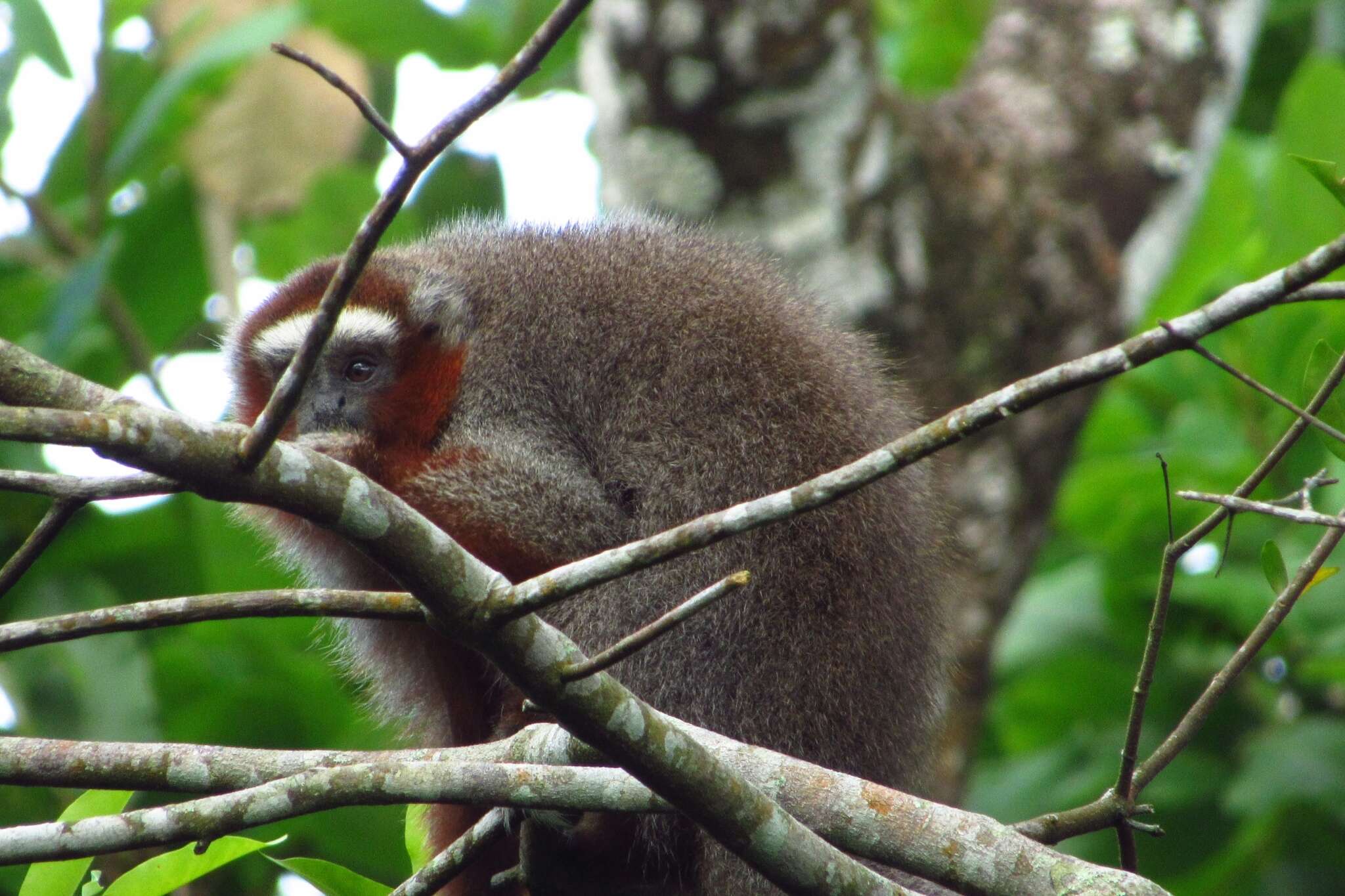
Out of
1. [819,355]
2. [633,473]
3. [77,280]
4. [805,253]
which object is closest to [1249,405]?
[805,253]

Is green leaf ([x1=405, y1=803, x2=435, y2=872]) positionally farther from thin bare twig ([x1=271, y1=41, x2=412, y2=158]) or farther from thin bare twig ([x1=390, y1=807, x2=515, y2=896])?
thin bare twig ([x1=271, y1=41, x2=412, y2=158])

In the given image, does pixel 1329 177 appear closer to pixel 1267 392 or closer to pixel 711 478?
pixel 1267 392

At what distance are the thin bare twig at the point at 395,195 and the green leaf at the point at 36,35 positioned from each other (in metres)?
4.00

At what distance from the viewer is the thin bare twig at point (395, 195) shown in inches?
56.1

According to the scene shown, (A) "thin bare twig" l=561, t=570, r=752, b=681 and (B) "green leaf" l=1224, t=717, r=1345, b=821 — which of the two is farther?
(B) "green leaf" l=1224, t=717, r=1345, b=821

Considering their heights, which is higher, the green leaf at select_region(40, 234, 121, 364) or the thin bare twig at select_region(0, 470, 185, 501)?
the green leaf at select_region(40, 234, 121, 364)

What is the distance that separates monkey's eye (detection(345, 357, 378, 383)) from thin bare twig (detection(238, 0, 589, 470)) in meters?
1.80

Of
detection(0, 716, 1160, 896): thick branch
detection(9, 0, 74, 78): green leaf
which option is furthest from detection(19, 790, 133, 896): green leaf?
detection(9, 0, 74, 78): green leaf

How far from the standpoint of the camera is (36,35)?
483 cm

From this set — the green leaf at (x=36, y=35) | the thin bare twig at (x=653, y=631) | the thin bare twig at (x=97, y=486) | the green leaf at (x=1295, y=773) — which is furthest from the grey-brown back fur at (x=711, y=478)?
the green leaf at (x=36, y=35)

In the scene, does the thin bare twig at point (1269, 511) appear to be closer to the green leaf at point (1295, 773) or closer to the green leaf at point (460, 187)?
the green leaf at point (1295, 773)

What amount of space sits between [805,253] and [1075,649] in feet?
5.58

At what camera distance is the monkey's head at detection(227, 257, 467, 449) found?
3174 mm

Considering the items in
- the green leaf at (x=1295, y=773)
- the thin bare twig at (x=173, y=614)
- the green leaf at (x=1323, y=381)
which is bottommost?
the thin bare twig at (x=173, y=614)
